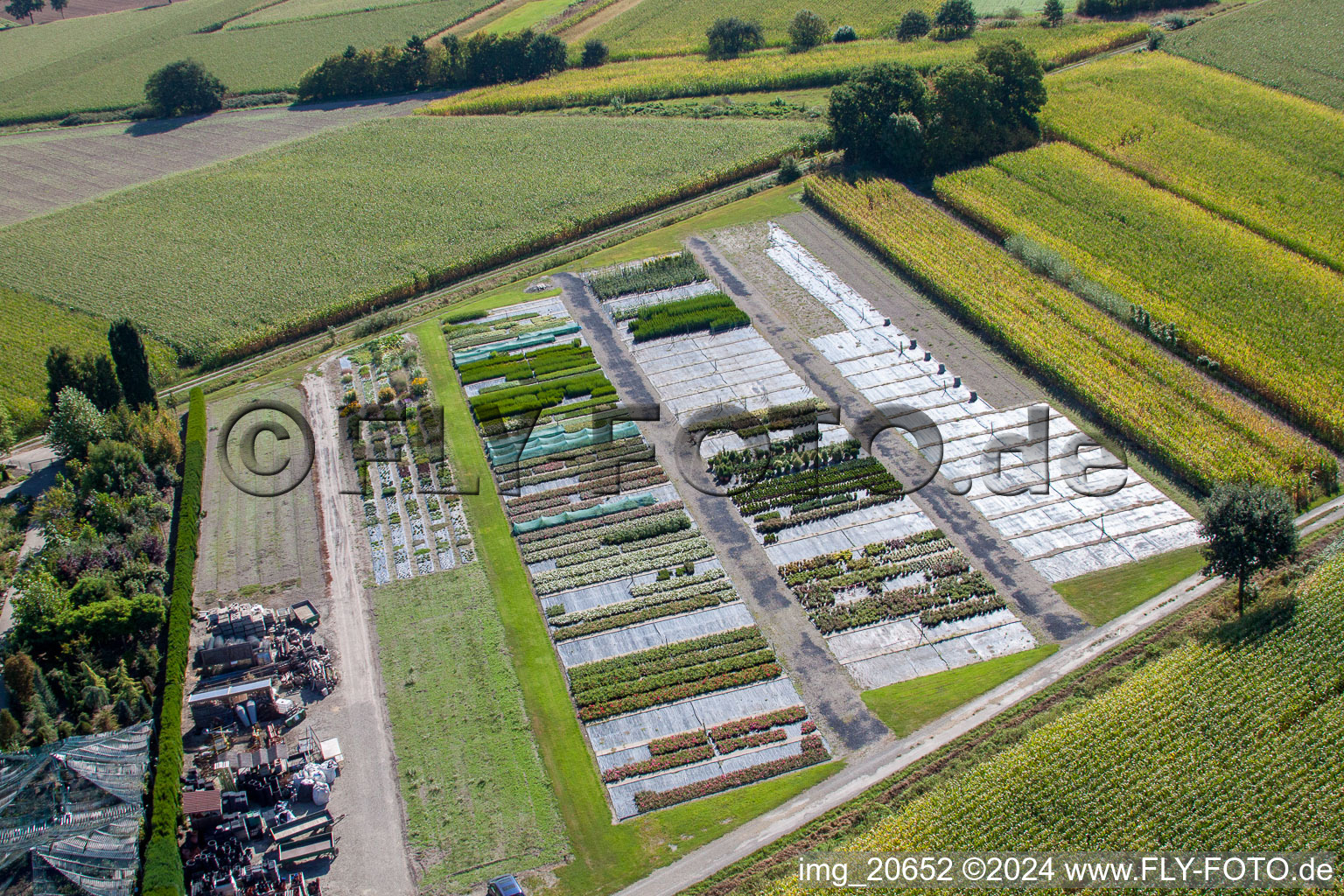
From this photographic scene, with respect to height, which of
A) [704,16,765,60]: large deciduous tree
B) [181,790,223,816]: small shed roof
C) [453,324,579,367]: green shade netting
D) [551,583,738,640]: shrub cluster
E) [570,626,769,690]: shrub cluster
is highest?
[704,16,765,60]: large deciduous tree

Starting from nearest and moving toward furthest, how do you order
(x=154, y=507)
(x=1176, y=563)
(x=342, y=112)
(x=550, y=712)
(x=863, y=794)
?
(x=863, y=794) < (x=550, y=712) < (x=1176, y=563) < (x=154, y=507) < (x=342, y=112)

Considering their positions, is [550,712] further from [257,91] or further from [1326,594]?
[257,91]

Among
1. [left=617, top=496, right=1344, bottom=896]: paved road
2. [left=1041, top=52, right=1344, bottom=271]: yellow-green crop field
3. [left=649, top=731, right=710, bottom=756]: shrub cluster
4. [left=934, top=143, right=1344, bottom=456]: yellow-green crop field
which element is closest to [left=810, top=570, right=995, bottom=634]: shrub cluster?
[left=617, top=496, right=1344, bottom=896]: paved road

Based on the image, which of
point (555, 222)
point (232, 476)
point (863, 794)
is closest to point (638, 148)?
point (555, 222)

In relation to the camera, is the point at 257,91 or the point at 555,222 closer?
the point at 555,222

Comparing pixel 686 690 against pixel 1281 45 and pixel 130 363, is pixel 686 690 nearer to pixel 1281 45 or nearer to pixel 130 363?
pixel 130 363

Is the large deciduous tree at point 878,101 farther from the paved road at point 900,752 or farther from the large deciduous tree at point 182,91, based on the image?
the large deciduous tree at point 182,91

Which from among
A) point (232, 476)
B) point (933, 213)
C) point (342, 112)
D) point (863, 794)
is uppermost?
point (342, 112)

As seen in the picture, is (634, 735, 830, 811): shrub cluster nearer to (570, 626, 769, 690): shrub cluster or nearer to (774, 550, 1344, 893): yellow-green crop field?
(774, 550, 1344, 893): yellow-green crop field
